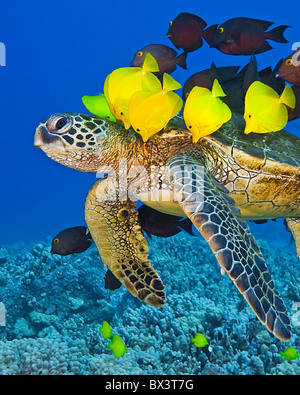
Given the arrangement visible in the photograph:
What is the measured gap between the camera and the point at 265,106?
2.70 metres

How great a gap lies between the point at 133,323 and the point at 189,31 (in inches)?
135

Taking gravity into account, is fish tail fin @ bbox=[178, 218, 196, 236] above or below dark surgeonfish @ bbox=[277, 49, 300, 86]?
below

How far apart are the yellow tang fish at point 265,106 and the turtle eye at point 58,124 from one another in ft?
5.47

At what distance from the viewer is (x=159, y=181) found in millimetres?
3029

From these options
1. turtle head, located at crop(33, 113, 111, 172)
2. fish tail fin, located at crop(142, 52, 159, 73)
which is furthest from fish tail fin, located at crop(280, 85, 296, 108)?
turtle head, located at crop(33, 113, 111, 172)

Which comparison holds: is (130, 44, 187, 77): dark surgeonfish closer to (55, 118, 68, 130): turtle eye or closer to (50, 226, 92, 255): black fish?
(55, 118, 68, 130): turtle eye

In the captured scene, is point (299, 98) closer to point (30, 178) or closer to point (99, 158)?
point (99, 158)

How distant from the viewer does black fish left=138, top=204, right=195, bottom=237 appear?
3.49m

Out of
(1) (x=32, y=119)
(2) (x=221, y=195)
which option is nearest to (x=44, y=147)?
(2) (x=221, y=195)

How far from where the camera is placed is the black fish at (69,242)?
11.5ft

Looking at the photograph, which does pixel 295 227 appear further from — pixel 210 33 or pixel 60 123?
pixel 60 123

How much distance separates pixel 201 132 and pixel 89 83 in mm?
68248

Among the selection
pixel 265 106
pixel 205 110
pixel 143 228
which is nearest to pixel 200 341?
pixel 143 228

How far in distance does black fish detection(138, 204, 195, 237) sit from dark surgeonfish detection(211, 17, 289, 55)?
74.4 inches
